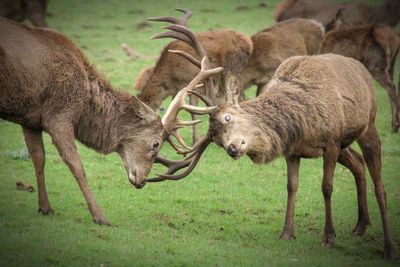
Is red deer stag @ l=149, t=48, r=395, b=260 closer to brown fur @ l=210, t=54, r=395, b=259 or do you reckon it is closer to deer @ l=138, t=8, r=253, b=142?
brown fur @ l=210, t=54, r=395, b=259

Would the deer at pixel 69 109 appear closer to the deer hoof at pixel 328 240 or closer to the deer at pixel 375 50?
the deer hoof at pixel 328 240

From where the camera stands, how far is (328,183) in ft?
26.2

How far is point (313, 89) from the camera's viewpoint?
315 inches

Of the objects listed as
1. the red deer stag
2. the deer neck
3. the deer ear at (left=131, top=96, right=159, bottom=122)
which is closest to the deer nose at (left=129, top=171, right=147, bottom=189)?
the red deer stag

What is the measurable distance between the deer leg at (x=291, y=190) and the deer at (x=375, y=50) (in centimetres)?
625

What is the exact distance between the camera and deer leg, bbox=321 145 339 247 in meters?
7.88

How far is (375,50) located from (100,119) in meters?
7.09

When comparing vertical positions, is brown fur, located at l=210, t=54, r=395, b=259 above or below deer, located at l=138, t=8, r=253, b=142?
above

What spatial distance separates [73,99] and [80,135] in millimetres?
464

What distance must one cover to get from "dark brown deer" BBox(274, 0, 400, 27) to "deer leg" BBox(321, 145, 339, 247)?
9.81 meters

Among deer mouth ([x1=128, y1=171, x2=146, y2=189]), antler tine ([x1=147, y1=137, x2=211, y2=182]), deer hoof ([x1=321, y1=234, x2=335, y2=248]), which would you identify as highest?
→ antler tine ([x1=147, y1=137, x2=211, y2=182])

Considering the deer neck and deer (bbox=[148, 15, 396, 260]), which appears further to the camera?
the deer neck

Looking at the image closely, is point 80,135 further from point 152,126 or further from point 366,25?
point 366,25

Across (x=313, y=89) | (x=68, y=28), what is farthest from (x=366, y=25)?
(x=68, y=28)
